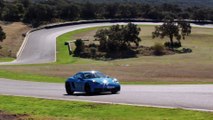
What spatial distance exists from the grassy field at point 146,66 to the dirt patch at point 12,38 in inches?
316

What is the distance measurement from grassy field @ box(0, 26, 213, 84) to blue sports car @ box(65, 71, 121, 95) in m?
15.5

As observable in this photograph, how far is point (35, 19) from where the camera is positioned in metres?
130

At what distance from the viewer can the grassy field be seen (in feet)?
166

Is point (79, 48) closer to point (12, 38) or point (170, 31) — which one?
point (170, 31)

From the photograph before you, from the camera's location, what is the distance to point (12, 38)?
10838cm

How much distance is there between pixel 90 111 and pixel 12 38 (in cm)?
9044

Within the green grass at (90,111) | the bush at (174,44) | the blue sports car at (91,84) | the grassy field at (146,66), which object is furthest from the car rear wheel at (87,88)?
the bush at (174,44)

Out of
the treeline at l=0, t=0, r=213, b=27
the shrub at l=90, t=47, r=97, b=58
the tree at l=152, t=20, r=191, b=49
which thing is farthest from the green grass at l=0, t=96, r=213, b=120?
the treeline at l=0, t=0, r=213, b=27

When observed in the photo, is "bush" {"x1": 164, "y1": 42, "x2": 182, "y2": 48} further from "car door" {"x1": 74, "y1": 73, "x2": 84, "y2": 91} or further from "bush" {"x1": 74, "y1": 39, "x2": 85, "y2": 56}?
"car door" {"x1": 74, "y1": 73, "x2": 84, "y2": 91}

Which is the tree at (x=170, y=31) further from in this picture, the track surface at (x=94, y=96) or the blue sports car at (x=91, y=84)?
the blue sports car at (x=91, y=84)

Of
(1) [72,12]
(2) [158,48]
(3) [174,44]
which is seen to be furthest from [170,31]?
(1) [72,12]

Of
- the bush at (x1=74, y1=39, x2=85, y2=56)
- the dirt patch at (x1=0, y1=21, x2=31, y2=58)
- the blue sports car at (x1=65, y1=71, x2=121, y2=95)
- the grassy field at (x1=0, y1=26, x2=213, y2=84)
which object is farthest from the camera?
the dirt patch at (x1=0, y1=21, x2=31, y2=58)

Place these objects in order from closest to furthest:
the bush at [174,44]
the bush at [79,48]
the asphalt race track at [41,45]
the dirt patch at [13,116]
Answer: the dirt patch at [13,116] → the asphalt race track at [41,45] → the bush at [79,48] → the bush at [174,44]

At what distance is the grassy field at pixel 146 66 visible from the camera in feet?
166
